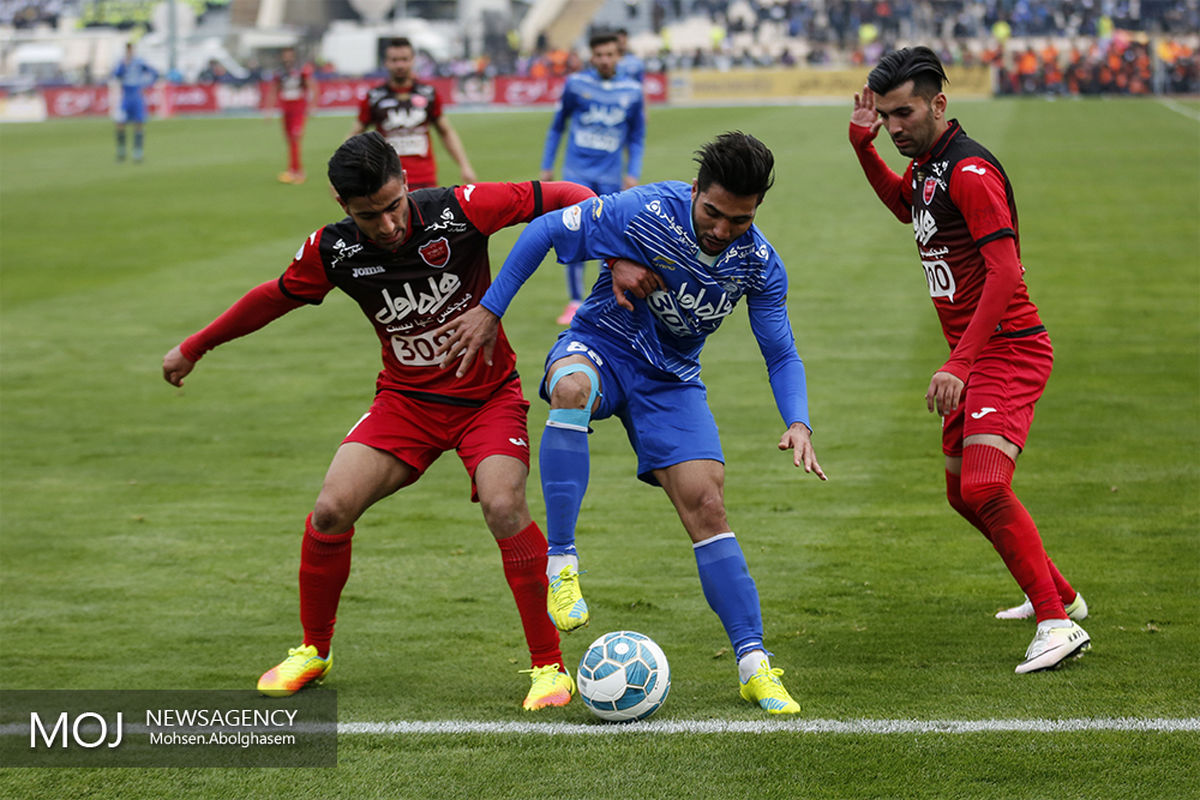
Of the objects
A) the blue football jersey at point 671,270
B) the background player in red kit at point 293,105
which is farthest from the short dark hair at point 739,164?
the background player in red kit at point 293,105

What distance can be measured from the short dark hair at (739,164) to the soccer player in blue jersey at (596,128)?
808 cm

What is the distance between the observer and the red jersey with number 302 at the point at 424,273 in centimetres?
506

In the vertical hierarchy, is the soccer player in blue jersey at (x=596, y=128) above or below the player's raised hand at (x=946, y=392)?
below

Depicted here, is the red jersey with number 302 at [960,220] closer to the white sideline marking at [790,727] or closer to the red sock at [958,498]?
the red sock at [958,498]

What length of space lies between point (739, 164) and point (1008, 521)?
1.85 meters

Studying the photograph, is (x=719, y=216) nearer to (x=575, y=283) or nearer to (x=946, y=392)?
(x=946, y=392)

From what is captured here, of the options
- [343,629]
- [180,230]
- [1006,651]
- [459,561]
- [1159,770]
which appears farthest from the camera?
[180,230]

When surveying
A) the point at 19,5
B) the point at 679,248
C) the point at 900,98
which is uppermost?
the point at 900,98

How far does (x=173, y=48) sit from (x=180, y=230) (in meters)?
36.3

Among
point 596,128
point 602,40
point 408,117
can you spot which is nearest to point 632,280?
point 602,40

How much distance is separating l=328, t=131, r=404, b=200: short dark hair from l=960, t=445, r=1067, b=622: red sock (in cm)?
247

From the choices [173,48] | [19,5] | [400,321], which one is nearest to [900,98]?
[400,321]

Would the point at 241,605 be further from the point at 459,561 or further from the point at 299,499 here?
the point at 299,499

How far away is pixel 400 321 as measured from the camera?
203 inches
